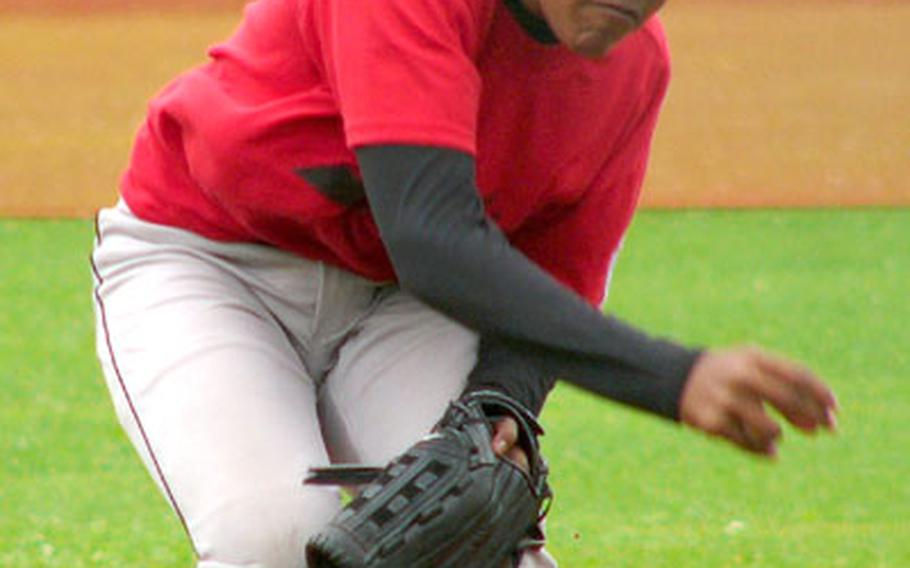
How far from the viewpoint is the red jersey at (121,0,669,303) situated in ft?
9.68

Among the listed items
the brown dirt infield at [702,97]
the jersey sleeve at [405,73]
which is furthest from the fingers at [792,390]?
the brown dirt infield at [702,97]

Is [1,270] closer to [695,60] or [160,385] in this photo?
[160,385]

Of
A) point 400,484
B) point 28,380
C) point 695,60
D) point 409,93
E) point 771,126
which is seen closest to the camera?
point 409,93

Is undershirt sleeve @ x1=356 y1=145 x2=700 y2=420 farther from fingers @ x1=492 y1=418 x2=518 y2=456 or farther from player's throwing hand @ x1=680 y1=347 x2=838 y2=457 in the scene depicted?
fingers @ x1=492 y1=418 x2=518 y2=456

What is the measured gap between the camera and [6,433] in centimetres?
595

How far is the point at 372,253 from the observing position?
11.3 ft

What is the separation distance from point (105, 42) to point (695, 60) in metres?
4.11

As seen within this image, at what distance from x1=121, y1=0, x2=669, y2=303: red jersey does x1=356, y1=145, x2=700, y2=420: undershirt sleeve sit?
0.33 feet

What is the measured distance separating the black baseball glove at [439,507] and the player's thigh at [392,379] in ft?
0.52

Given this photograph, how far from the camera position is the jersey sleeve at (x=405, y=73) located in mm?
2861

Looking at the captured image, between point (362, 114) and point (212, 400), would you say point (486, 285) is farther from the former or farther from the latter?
point (212, 400)

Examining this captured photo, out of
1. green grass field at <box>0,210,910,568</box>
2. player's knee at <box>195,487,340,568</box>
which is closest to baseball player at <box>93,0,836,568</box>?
player's knee at <box>195,487,340,568</box>

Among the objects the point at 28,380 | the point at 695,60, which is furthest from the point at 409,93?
the point at 695,60

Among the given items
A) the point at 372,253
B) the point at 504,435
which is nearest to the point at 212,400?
the point at 372,253
